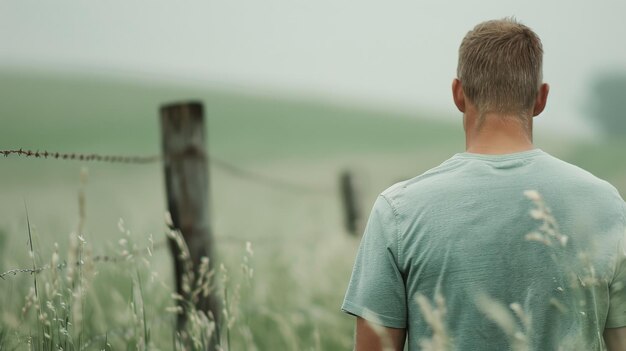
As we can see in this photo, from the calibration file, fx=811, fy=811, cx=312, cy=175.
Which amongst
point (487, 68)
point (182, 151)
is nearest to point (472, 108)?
point (487, 68)

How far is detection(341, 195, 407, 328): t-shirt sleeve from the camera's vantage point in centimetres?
205

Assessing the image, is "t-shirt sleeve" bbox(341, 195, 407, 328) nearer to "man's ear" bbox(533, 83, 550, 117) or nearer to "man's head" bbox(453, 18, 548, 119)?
"man's head" bbox(453, 18, 548, 119)

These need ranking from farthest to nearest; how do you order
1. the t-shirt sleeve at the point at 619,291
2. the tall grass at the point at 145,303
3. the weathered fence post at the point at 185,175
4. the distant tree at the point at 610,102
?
the distant tree at the point at 610,102
the weathered fence post at the point at 185,175
the tall grass at the point at 145,303
the t-shirt sleeve at the point at 619,291

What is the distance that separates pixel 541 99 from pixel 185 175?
2542 millimetres

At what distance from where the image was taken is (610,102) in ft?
150

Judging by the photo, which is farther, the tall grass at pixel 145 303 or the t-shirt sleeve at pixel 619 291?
the tall grass at pixel 145 303

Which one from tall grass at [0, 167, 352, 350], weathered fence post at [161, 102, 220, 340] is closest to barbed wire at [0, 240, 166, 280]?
tall grass at [0, 167, 352, 350]

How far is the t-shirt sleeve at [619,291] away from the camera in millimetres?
2105

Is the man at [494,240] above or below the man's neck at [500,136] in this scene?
below

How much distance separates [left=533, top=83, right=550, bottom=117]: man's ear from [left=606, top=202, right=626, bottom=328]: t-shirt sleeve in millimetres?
332

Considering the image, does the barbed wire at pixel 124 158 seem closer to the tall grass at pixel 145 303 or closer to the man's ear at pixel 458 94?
the tall grass at pixel 145 303

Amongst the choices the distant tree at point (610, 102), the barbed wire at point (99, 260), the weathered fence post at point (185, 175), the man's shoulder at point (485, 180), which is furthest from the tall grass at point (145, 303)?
the distant tree at point (610, 102)

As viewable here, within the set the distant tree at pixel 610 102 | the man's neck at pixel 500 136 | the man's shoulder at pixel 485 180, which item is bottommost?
the distant tree at pixel 610 102

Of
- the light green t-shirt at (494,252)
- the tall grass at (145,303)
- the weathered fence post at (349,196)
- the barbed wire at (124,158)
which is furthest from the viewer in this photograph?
the weathered fence post at (349,196)
